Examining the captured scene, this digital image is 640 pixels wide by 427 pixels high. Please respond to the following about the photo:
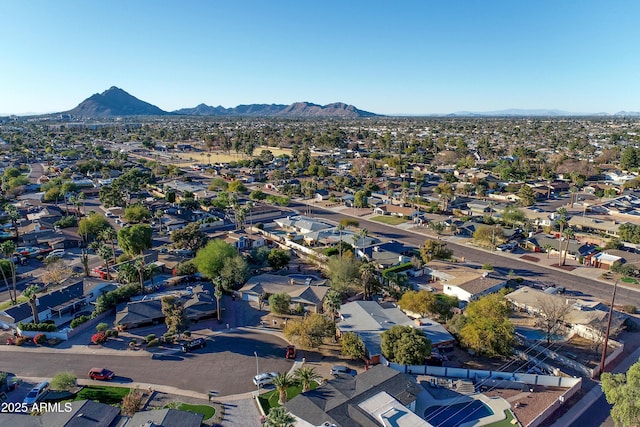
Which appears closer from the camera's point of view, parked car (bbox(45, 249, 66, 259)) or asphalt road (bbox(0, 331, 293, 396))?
asphalt road (bbox(0, 331, 293, 396))

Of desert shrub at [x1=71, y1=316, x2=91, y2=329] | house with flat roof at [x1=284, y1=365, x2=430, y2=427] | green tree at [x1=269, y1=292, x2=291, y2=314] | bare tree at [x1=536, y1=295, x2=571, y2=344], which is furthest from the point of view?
green tree at [x1=269, y1=292, x2=291, y2=314]

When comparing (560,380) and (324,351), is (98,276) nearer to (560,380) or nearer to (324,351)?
(324,351)

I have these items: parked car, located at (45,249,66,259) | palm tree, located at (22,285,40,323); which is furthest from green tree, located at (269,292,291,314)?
parked car, located at (45,249,66,259)

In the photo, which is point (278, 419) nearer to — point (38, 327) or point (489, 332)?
point (489, 332)

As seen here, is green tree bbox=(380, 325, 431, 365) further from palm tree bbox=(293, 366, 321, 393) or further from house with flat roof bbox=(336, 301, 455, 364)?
palm tree bbox=(293, 366, 321, 393)

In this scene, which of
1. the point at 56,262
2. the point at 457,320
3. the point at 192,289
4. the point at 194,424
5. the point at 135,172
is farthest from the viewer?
the point at 135,172

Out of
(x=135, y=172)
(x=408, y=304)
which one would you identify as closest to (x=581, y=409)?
(x=408, y=304)

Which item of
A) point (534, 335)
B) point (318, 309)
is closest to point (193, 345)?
point (318, 309)
